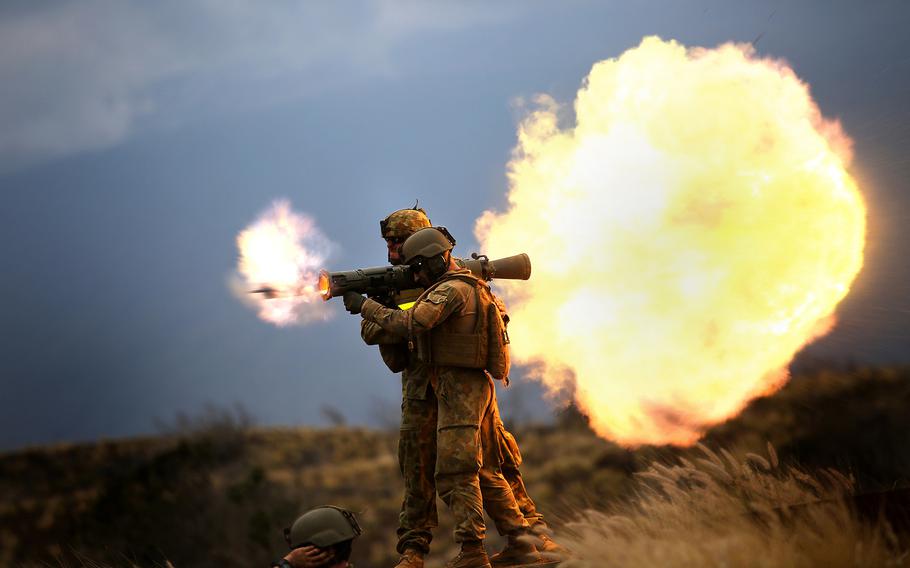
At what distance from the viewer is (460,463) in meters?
7.84

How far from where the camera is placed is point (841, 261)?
1166cm

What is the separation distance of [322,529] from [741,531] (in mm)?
2968

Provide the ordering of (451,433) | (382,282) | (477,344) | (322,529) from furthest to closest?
(382,282) < (477,344) < (451,433) < (322,529)

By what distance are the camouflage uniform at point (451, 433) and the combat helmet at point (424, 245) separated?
0.75 feet

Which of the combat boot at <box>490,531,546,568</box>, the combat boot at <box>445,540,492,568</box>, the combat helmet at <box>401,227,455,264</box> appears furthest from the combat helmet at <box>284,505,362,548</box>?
the combat helmet at <box>401,227,455,264</box>

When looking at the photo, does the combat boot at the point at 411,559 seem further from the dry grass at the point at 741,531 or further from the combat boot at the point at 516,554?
the dry grass at the point at 741,531

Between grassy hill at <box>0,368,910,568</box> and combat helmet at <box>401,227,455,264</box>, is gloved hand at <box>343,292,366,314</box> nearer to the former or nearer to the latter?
combat helmet at <box>401,227,455,264</box>

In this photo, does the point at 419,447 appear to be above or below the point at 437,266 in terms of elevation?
below

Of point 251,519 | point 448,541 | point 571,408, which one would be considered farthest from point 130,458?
point 571,408

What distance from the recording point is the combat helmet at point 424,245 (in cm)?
819

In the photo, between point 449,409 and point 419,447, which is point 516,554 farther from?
point 449,409

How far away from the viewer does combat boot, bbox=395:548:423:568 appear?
8227mm

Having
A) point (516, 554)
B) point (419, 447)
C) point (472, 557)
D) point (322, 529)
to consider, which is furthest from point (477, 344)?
point (322, 529)

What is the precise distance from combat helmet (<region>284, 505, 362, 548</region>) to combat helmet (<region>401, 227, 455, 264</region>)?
2854 millimetres
